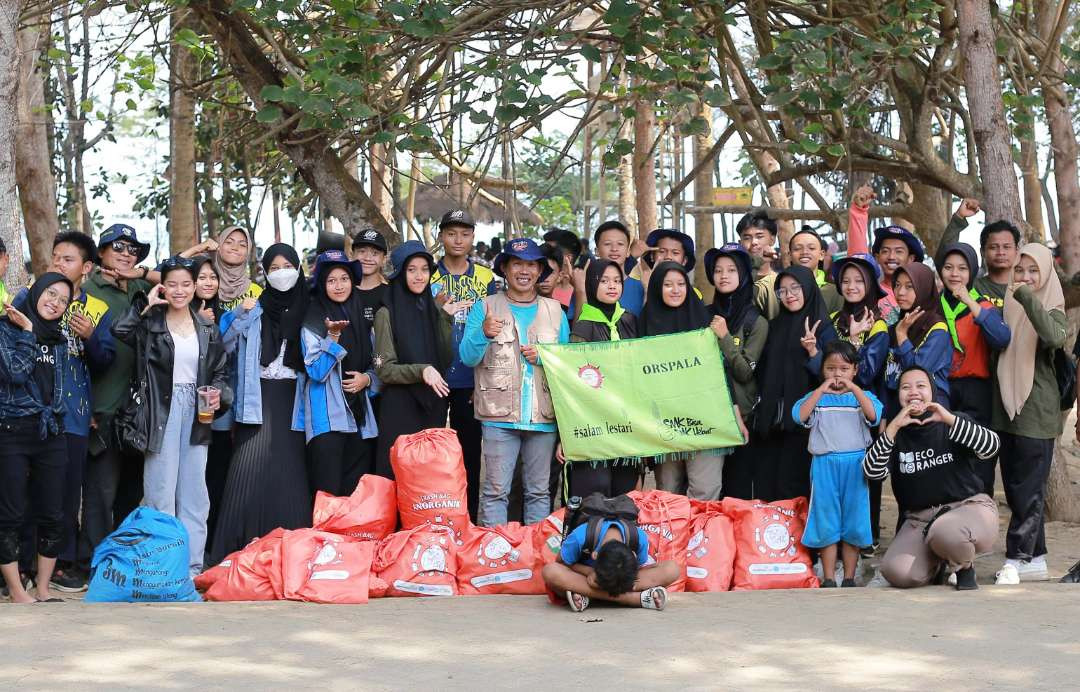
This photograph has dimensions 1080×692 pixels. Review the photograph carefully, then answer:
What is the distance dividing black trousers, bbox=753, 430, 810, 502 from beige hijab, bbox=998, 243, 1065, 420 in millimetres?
1086

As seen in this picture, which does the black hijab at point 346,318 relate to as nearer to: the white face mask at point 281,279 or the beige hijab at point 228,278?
the white face mask at point 281,279

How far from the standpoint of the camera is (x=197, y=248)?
6980 mm

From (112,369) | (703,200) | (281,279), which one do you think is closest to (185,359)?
(112,369)

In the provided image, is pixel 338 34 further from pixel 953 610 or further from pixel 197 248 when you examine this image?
pixel 953 610

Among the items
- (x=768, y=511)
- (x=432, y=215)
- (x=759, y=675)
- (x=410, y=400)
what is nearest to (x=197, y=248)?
(x=410, y=400)

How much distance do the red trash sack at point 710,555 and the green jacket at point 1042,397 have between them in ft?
5.25

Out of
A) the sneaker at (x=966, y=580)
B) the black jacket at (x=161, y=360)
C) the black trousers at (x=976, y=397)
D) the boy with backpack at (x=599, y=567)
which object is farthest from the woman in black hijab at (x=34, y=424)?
the black trousers at (x=976, y=397)

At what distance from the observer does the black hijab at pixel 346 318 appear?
22.9 feet

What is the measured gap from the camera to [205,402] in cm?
658

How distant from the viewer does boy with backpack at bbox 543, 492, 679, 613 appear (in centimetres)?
574

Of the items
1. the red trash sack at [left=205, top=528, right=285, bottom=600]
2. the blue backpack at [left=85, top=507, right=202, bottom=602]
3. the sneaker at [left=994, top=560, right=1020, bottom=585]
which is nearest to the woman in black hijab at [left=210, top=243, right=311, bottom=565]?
the red trash sack at [left=205, top=528, right=285, bottom=600]

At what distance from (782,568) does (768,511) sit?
0.31 m

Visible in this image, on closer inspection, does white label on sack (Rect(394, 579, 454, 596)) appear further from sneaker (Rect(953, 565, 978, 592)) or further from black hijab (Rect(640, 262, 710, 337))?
sneaker (Rect(953, 565, 978, 592))

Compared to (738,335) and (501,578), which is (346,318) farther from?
(738,335)
